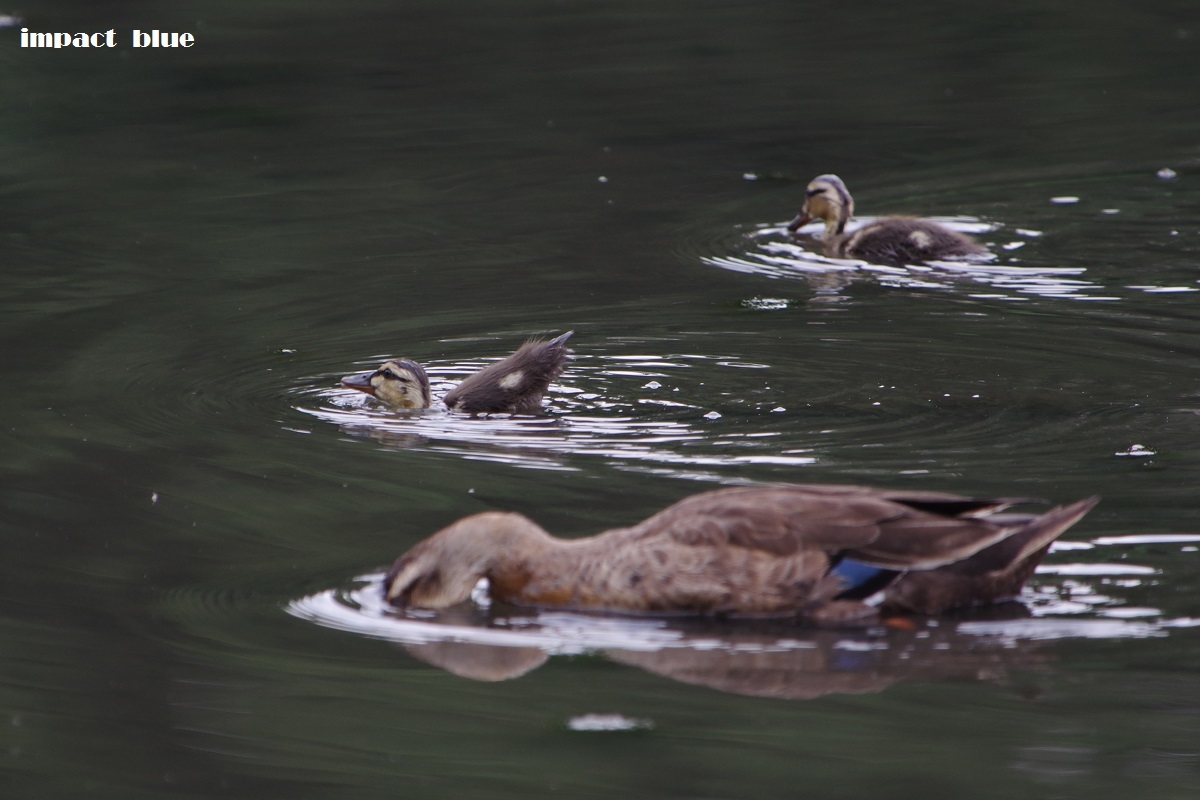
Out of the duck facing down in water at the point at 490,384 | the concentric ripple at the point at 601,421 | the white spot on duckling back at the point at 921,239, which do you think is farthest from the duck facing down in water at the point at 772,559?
the white spot on duckling back at the point at 921,239

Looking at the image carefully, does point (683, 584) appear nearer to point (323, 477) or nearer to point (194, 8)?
point (323, 477)

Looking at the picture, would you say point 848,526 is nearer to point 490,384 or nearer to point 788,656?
point 788,656

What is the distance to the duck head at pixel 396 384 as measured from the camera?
7055 mm

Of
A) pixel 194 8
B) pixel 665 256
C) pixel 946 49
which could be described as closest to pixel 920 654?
pixel 665 256

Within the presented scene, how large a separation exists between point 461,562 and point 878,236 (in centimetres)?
558

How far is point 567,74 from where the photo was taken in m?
14.9

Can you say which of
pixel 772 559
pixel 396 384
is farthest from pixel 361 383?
pixel 772 559

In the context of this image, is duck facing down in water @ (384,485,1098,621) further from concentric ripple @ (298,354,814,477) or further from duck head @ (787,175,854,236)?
duck head @ (787,175,854,236)

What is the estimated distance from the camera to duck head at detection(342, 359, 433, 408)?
278 inches

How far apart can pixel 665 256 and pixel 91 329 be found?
3164mm

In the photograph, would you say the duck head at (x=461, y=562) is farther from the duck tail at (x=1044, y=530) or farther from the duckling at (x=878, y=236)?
the duckling at (x=878, y=236)

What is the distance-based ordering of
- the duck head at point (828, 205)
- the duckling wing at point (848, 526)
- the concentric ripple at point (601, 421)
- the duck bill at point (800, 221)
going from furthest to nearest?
the duck bill at point (800, 221) → the duck head at point (828, 205) → the concentric ripple at point (601, 421) → the duckling wing at point (848, 526)

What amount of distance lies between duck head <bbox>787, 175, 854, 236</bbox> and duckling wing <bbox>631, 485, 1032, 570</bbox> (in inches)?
231

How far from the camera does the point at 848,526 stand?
4539 millimetres
